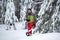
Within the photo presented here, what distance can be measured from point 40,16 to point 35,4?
0.73 m

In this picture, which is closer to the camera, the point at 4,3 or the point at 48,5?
the point at 48,5

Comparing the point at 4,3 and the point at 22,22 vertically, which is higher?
the point at 4,3

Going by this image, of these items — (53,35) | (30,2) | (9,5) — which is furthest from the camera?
(9,5)

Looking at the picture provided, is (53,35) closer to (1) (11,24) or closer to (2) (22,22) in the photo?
(2) (22,22)

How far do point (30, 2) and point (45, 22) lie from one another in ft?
4.32

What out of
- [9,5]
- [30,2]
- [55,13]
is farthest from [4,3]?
[55,13]

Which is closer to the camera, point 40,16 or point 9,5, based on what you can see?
point 40,16

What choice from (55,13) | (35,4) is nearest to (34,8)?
(35,4)

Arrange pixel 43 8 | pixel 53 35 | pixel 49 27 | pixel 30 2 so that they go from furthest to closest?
pixel 30 2 < pixel 43 8 < pixel 49 27 < pixel 53 35

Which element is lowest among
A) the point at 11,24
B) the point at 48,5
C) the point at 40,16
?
the point at 11,24

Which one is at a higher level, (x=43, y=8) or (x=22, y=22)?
(x=43, y=8)

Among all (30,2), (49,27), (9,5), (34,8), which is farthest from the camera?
(9,5)

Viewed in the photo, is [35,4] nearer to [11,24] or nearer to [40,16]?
[40,16]

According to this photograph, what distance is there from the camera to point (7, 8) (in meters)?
6.33
